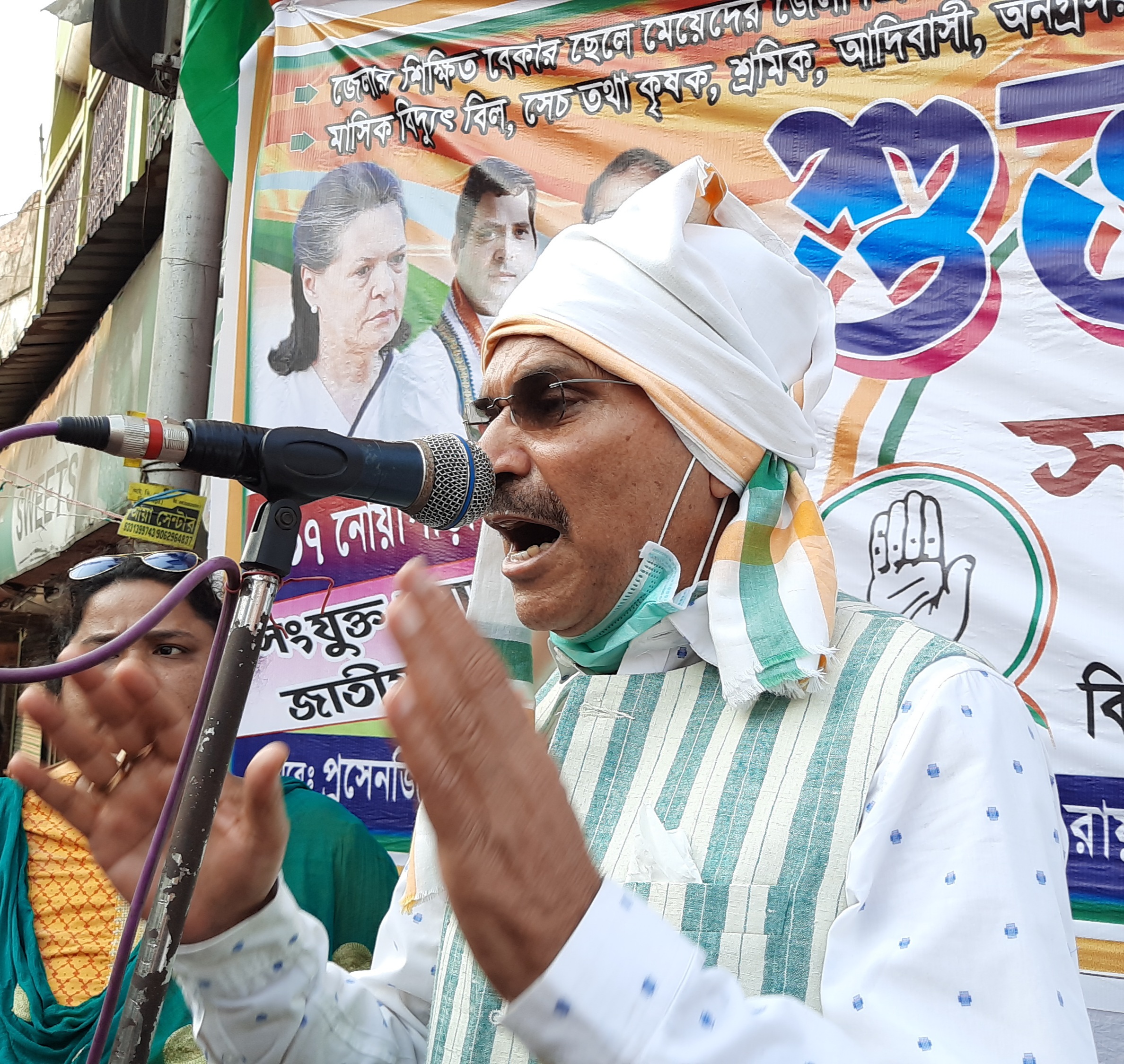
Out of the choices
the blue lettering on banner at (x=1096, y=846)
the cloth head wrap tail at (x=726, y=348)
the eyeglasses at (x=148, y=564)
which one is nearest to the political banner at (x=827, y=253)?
the blue lettering on banner at (x=1096, y=846)

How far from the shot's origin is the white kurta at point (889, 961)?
0.84 meters

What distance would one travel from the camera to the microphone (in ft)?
3.92

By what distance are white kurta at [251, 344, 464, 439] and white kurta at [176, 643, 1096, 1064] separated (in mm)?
1979

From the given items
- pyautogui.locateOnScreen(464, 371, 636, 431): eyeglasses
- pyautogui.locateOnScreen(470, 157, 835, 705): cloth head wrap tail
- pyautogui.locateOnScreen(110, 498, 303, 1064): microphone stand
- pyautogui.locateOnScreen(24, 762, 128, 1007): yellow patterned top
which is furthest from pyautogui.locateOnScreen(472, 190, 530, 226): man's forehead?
pyautogui.locateOnScreen(110, 498, 303, 1064): microphone stand

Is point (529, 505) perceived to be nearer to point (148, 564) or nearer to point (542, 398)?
point (542, 398)

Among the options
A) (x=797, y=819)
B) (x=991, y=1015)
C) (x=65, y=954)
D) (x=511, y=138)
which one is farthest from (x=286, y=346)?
(x=991, y=1015)

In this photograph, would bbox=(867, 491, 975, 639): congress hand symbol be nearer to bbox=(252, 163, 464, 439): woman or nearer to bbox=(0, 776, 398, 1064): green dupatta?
bbox=(252, 163, 464, 439): woman

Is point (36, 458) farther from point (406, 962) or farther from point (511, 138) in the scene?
point (406, 962)

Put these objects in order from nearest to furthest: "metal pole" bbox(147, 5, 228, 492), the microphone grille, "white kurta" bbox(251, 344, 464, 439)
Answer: the microphone grille
"white kurta" bbox(251, 344, 464, 439)
"metal pole" bbox(147, 5, 228, 492)

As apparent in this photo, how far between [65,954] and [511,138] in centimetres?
241

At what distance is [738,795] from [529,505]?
0.53 metres

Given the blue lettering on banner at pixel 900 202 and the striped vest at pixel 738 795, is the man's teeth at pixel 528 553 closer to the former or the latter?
the striped vest at pixel 738 795

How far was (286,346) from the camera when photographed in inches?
137

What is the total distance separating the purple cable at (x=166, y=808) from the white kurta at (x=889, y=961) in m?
0.09
